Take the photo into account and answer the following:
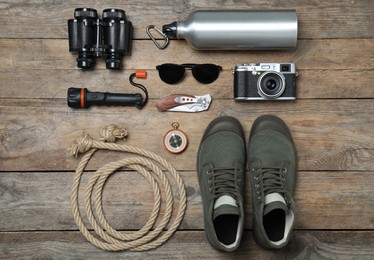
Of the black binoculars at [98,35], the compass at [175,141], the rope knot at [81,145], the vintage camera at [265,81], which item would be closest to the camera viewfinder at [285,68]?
the vintage camera at [265,81]

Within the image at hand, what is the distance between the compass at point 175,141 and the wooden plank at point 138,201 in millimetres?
85

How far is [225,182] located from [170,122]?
0.27 meters

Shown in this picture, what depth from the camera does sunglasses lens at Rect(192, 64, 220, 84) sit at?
1616mm

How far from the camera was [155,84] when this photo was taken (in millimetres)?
1666

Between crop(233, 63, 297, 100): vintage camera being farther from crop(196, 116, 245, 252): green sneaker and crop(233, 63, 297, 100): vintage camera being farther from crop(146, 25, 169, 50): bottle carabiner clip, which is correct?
crop(146, 25, 169, 50): bottle carabiner clip

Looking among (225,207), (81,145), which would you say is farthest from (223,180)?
(81,145)

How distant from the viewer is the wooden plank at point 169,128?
1649mm

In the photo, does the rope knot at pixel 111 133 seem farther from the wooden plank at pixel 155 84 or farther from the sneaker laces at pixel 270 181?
the sneaker laces at pixel 270 181

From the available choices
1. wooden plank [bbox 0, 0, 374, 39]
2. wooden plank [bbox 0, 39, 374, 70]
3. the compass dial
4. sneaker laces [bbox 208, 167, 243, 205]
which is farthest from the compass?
wooden plank [bbox 0, 0, 374, 39]

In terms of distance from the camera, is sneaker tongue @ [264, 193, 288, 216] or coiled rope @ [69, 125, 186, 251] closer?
sneaker tongue @ [264, 193, 288, 216]

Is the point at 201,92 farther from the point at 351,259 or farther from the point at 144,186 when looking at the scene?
the point at 351,259

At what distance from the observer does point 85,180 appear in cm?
166

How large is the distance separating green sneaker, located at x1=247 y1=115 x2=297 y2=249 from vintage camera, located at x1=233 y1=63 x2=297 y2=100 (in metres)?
0.09

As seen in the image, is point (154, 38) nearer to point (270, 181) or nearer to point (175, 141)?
point (175, 141)
